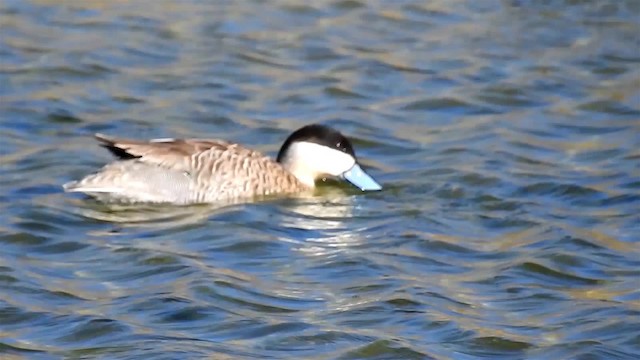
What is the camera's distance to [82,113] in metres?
11.3

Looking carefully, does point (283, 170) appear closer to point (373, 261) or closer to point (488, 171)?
point (488, 171)

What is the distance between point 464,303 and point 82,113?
15.0ft

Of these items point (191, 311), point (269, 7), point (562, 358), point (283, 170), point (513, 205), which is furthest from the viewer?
point (269, 7)

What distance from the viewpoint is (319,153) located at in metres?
9.99

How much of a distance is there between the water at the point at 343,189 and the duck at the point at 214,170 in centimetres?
15

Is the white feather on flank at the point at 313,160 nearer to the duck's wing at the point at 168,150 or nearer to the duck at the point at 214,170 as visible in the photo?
the duck at the point at 214,170

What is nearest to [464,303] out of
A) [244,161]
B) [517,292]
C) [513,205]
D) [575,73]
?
[517,292]

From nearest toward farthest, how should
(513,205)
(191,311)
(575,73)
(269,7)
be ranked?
1. (191,311)
2. (513,205)
3. (575,73)
4. (269,7)

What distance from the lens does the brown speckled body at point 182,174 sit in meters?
9.29

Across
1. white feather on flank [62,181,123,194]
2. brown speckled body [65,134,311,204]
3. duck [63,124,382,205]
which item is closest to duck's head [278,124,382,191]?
duck [63,124,382,205]

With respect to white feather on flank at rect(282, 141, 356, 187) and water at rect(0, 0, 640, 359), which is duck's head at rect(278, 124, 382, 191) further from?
water at rect(0, 0, 640, 359)

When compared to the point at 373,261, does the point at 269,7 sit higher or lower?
higher

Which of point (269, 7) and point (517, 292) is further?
point (269, 7)

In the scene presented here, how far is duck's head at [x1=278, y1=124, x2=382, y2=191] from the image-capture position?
9.92 m
